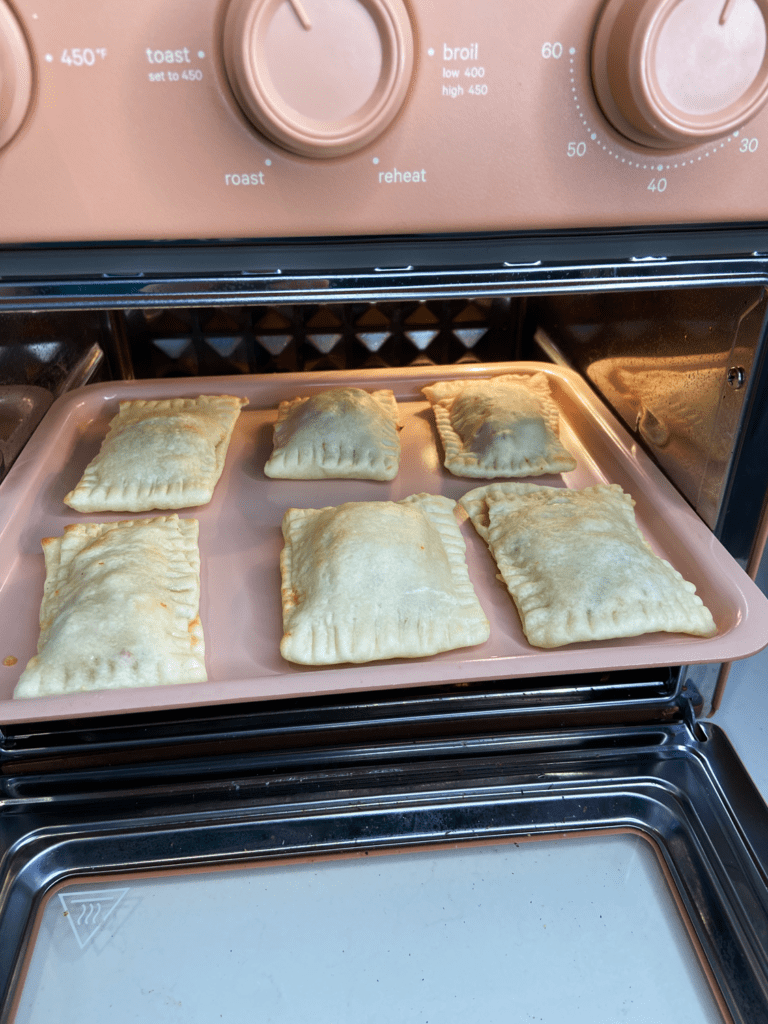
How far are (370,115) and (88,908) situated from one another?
0.86 metres

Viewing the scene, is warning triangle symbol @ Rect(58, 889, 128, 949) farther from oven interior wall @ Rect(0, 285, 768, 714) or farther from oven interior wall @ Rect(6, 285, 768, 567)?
oven interior wall @ Rect(6, 285, 768, 567)

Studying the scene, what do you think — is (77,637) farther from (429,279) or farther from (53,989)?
(429,279)

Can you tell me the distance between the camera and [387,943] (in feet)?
2.66

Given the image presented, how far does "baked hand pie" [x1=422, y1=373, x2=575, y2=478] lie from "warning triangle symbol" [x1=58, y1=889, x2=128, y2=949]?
0.87m

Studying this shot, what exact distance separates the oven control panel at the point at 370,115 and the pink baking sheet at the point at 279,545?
56 centimetres

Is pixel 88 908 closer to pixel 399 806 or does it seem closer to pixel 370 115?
pixel 399 806

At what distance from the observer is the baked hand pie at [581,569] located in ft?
3.33

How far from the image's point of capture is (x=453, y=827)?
35.4 inches

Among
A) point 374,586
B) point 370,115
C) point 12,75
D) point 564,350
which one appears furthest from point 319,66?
point 564,350

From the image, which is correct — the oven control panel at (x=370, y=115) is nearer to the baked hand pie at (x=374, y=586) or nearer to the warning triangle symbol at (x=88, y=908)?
the baked hand pie at (x=374, y=586)

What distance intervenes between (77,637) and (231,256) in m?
0.60

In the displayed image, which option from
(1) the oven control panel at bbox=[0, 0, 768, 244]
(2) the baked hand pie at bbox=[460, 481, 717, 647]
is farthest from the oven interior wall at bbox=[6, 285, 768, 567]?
(1) the oven control panel at bbox=[0, 0, 768, 244]

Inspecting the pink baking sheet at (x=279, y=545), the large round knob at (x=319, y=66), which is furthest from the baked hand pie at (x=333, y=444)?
the large round knob at (x=319, y=66)

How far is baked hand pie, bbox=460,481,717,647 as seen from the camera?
39.9 inches
